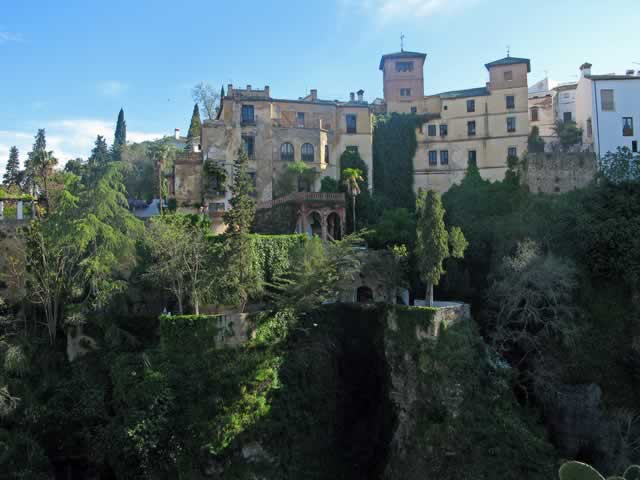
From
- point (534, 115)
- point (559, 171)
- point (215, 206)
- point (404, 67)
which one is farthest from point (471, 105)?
point (215, 206)

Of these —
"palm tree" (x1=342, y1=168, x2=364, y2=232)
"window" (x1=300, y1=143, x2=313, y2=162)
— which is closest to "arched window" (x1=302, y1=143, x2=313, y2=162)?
"window" (x1=300, y1=143, x2=313, y2=162)

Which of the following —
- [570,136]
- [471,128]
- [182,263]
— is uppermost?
[471,128]

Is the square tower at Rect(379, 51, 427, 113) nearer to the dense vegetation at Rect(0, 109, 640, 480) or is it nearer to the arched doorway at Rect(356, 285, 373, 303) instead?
the dense vegetation at Rect(0, 109, 640, 480)

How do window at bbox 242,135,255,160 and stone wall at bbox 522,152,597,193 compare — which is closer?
stone wall at bbox 522,152,597,193

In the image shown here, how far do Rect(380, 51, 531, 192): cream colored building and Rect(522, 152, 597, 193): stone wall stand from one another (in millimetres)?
6335

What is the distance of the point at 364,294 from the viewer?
3697 cm

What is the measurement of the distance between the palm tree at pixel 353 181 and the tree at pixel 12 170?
38368 millimetres

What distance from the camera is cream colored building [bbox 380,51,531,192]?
49000 millimetres

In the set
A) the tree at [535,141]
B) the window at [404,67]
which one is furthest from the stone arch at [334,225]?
the window at [404,67]

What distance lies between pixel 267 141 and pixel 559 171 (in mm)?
23326

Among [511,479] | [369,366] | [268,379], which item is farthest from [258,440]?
[511,479]

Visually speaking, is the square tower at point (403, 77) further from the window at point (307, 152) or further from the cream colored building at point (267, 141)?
the window at point (307, 152)

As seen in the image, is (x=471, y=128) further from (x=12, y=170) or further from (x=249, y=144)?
(x=12, y=170)

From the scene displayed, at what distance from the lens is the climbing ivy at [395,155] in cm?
4981
